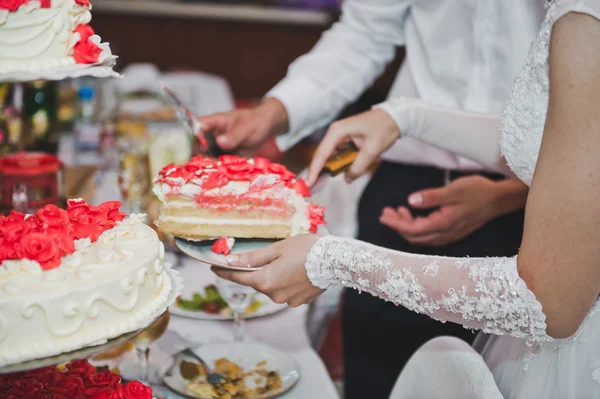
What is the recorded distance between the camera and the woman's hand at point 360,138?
194cm

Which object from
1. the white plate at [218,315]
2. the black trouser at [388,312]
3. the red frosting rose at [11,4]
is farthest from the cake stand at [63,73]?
the black trouser at [388,312]

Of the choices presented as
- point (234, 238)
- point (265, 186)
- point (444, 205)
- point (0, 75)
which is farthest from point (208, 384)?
point (444, 205)

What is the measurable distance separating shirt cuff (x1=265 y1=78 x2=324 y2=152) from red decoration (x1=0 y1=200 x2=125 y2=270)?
115 cm

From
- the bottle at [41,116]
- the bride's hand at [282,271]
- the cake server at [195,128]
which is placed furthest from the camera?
the bottle at [41,116]

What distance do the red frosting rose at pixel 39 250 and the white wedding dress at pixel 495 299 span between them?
0.53 meters

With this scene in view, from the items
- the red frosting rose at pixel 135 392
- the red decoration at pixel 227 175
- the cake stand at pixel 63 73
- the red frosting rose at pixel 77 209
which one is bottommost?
the red frosting rose at pixel 135 392

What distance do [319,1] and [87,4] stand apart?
6.25 metres

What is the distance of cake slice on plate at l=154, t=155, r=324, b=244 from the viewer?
71.7 inches

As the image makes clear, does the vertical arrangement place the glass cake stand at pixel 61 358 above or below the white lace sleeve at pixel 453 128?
below

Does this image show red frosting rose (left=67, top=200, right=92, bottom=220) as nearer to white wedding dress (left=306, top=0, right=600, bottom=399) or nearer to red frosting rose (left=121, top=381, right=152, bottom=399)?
red frosting rose (left=121, top=381, right=152, bottom=399)

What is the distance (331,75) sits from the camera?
8.39 ft

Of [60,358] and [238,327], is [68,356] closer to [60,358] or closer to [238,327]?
[60,358]

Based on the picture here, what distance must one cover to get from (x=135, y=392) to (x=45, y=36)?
687 mm

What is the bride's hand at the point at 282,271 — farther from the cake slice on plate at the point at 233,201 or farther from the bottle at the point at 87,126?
the bottle at the point at 87,126
